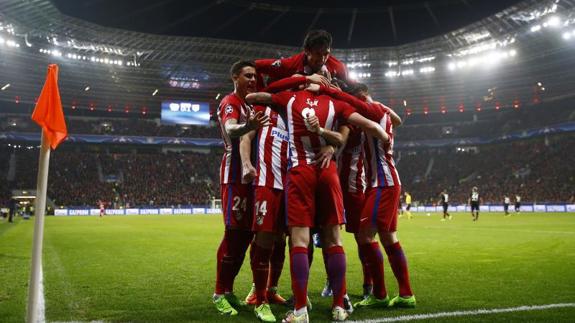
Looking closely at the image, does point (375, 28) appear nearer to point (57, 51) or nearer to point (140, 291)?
point (57, 51)

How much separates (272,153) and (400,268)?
1880 mm

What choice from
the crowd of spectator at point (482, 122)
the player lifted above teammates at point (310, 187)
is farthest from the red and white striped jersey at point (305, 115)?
the crowd of spectator at point (482, 122)

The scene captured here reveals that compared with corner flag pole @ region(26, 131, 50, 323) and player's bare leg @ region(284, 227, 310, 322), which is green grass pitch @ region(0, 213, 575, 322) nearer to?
player's bare leg @ region(284, 227, 310, 322)

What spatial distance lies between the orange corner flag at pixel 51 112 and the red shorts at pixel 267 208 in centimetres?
176

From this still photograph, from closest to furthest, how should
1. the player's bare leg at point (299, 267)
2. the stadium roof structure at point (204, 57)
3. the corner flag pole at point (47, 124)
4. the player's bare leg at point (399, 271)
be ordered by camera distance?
the corner flag pole at point (47, 124)
the player's bare leg at point (299, 267)
the player's bare leg at point (399, 271)
the stadium roof structure at point (204, 57)

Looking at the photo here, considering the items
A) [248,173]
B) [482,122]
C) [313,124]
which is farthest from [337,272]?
[482,122]

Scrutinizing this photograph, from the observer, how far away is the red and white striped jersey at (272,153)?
14.7ft

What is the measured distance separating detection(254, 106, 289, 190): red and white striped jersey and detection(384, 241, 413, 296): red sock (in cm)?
159

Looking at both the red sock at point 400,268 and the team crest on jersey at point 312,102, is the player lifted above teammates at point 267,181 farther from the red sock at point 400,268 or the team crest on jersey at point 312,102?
the red sock at point 400,268

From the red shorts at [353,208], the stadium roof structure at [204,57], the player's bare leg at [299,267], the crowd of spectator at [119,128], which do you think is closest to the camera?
the player's bare leg at [299,267]

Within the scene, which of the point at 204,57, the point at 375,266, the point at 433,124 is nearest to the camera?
the point at 375,266

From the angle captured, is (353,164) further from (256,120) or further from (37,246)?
(37,246)

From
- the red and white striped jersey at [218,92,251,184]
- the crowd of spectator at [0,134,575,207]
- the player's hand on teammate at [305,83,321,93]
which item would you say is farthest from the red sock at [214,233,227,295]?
the crowd of spectator at [0,134,575,207]

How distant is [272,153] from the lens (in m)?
4.57
